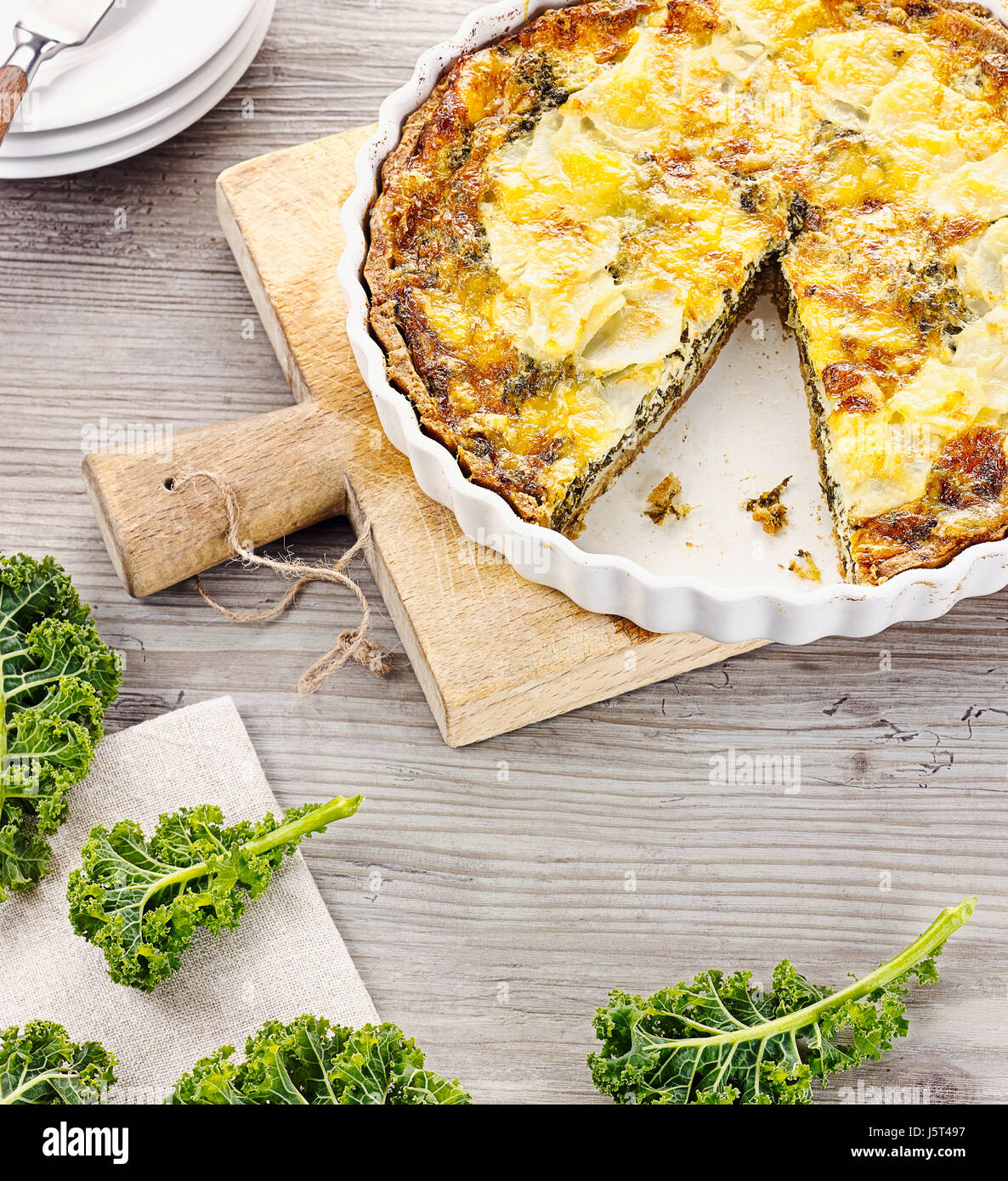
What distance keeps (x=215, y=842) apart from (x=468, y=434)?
1089 mm

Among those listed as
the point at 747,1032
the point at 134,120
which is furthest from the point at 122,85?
the point at 747,1032

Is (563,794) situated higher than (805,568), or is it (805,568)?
(805,568)

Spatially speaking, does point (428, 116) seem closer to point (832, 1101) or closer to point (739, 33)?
point (739, 33)

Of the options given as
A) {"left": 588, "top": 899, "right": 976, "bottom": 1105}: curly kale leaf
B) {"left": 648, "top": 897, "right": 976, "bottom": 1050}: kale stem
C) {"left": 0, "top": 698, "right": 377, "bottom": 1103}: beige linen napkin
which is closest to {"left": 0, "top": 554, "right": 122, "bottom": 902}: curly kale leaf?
{"left": 0, "top": 698, "right": 377, "bottom": 1103}: beige linen napkin

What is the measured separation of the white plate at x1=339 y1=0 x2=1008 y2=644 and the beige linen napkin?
90 centimetres

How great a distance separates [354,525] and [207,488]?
15.9 inches

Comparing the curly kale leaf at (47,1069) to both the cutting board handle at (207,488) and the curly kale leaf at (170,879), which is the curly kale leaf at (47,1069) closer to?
the curly kale leaf at (170,879)

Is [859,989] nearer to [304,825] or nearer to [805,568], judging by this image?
[805,568]

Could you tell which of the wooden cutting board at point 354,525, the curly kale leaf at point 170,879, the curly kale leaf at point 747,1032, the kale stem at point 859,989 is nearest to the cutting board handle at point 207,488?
the wooden cutting board at point 354,525

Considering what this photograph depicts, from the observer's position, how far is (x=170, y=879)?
2.84 m

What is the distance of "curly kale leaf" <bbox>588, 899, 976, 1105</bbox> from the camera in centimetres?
270

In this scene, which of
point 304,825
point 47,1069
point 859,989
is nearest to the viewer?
point 47,1069

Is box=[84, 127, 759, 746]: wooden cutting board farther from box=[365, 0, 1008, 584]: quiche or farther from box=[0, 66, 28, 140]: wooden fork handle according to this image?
box=[0, 66, 28, 140]: wooden fork handle
